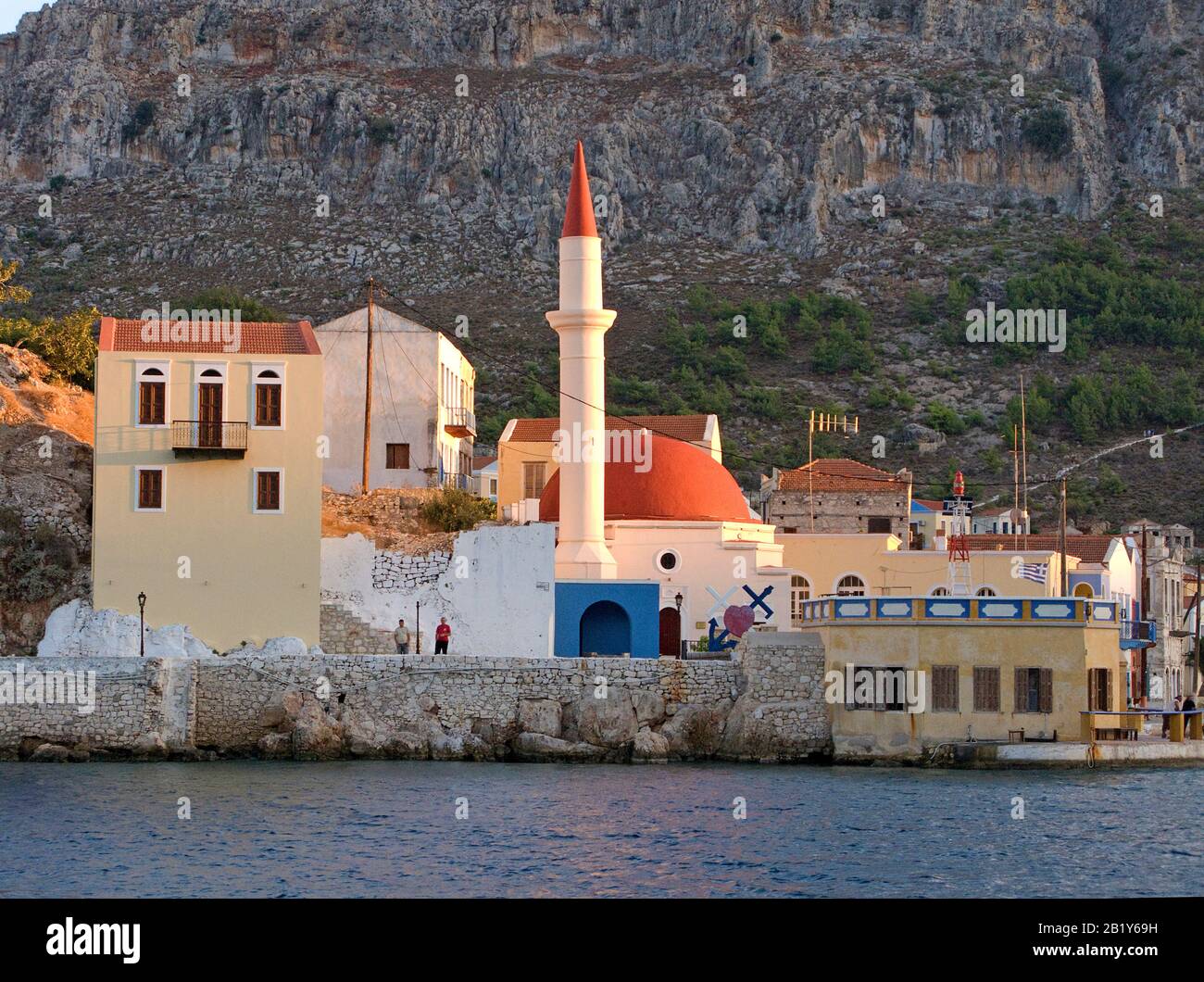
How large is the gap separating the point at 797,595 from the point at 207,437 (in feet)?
59.3

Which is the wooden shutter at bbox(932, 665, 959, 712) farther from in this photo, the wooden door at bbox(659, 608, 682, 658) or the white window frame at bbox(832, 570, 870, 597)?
the white window frame at bbox(832, 570, 870, 597)

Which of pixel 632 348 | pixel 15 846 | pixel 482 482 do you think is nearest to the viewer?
pixel 15 846

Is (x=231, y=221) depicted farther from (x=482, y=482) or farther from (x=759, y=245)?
(x=482, y=482)

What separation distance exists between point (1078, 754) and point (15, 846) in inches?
793

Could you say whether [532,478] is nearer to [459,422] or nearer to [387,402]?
[459,422]

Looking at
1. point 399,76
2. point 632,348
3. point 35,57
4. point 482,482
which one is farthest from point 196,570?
point 35,57

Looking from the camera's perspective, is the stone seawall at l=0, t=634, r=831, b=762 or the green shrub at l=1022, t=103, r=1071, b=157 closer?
the stone seawall at l=0, t=634, r=831, b=762

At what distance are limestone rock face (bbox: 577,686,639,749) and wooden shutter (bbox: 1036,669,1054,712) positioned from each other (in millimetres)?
7807

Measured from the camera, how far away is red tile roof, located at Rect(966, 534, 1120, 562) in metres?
54.5

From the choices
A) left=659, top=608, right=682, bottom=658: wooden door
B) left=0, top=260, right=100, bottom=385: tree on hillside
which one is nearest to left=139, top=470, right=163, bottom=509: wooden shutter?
left=0, top=260, right=100, bottom=385: tree on hillside

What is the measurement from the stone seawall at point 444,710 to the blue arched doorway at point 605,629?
185 inches

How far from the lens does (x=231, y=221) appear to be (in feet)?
321

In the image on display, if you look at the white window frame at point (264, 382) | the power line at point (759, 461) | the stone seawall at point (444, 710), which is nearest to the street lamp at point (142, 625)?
the stone seawall at point (444, 710)

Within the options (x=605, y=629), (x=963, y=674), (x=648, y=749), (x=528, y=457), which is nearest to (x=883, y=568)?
(x=528, y=457)
